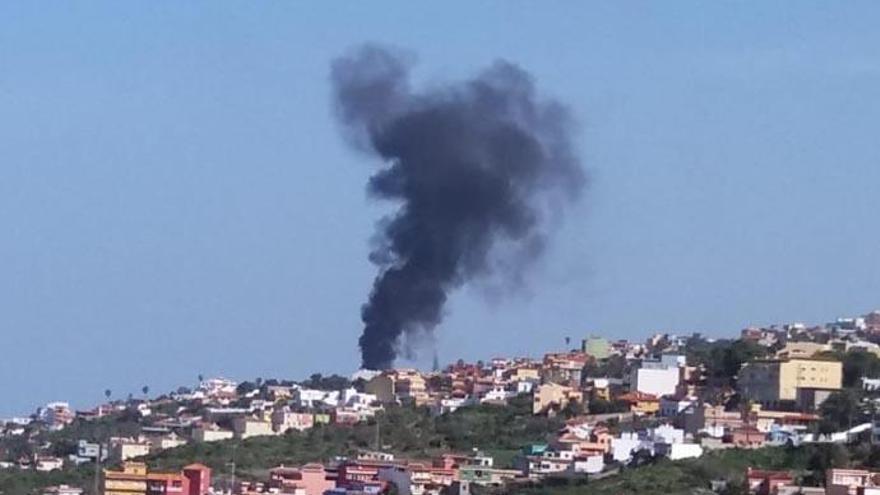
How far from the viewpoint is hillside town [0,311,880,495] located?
5169cm

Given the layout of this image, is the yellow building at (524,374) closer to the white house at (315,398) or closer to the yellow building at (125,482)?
the white house at (315,398)

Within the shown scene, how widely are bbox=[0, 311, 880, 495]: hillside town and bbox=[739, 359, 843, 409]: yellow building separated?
4 cm

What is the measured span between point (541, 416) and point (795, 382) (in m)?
6.08

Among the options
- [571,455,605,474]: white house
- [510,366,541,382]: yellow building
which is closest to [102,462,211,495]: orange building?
[571,455,605,474]: white house

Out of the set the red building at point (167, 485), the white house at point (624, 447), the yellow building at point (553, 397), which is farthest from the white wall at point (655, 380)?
the red building at point (167, 485)

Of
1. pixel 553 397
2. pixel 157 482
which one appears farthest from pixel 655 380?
pixel 157 482

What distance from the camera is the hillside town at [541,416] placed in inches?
2035

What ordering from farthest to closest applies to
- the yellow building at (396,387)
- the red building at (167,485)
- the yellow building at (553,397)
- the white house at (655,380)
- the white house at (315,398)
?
the white house at (315,398)
the yellow building at (396,387)
the white house at (655,380)
the yellow building at (553,397)
the red building at (167,485)

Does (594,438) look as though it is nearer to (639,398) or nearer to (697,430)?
(697,430)

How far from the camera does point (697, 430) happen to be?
56.6m

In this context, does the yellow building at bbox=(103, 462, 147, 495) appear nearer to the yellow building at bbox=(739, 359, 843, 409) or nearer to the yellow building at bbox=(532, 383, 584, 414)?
the yellow building at bbox=(532, 383, 584, 414)

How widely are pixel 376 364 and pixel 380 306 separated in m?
3.19

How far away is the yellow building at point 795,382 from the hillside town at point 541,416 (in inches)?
1.7

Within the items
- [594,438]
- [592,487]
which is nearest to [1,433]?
[594,438]
